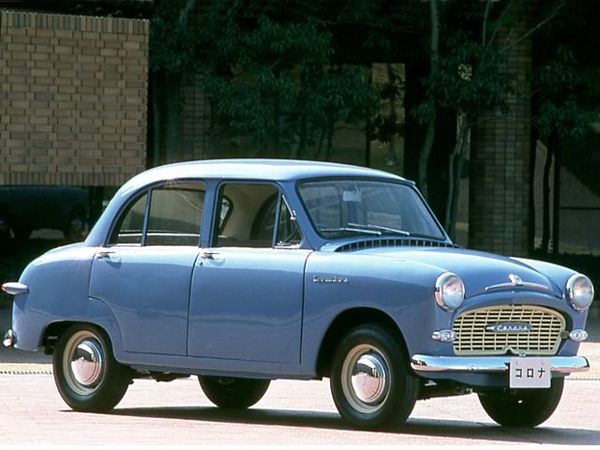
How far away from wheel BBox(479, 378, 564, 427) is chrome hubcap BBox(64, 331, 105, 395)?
106 inches

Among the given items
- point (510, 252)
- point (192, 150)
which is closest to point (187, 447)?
point (192, 150)

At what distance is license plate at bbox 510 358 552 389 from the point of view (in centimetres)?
1090

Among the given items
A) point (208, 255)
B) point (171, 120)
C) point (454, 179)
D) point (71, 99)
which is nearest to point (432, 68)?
point (454, 179)

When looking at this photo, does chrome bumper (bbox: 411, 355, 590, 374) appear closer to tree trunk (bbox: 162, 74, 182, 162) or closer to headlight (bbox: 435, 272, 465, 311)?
headlight (bbox: 435, 272, 465, 311)

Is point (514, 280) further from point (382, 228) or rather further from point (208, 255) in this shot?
point (208, 255)

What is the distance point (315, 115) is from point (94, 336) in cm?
1049

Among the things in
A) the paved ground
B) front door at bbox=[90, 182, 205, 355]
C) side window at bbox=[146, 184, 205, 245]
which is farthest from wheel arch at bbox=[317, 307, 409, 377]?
side window at bbox=[146, 184, 205, 245]

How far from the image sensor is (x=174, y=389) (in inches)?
577

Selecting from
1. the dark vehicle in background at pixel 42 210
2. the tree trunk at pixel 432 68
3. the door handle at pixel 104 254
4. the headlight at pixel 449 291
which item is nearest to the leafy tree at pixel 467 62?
the tree trunk at pixel 432 68

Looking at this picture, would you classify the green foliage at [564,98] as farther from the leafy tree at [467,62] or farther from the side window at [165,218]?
the side window at [165,218]

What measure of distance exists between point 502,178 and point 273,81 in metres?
5.27

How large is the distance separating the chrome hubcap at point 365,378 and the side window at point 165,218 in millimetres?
1625

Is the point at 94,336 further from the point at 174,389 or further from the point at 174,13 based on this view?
the point at 174,13

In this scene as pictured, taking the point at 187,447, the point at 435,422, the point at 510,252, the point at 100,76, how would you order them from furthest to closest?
1. the point at 510,252
2. the point at 100,76
3. the point at 435,422
4. the point at 187,447
